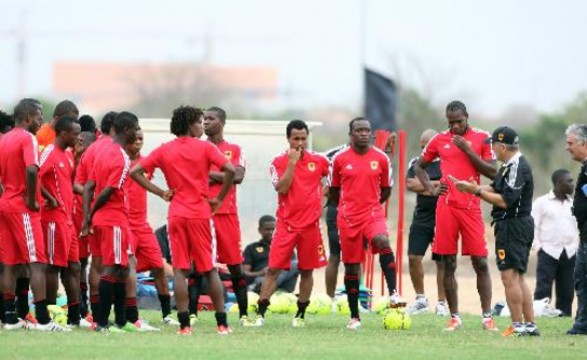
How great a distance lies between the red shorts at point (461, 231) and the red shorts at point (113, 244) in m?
4.01

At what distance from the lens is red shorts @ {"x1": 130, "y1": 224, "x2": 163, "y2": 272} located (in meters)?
17.1

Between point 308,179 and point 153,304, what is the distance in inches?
175

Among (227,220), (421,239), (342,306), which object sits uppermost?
(227,220)

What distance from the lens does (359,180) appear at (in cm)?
1766

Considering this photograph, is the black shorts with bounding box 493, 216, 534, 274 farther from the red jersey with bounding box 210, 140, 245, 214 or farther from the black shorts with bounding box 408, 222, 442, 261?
the black shorts with bounding box 408, 222, 442, 261

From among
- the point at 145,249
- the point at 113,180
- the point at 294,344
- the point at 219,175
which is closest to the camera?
the point at 294,344

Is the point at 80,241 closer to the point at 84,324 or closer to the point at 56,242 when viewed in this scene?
the point at 84,324

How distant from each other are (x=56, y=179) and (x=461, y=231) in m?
4.91

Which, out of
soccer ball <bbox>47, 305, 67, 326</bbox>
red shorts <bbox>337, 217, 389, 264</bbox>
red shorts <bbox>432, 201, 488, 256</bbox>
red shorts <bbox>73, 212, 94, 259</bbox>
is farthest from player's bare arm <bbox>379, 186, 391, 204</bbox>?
soccer ball <bbox>47, 305, 67, 326</bbox>

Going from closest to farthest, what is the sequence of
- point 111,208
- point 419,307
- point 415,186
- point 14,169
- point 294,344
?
1. point 294,344
2. point 111,208
3. point 14,169
4. point 415,186
5. point 419,307

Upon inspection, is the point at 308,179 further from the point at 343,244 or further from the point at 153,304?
the point at 153,304

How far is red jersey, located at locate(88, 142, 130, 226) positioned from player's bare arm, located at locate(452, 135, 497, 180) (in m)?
4.04

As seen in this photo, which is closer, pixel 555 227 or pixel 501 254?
pixel 501 254

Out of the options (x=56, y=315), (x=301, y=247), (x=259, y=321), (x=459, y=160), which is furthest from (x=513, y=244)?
(x=56, y=315)
